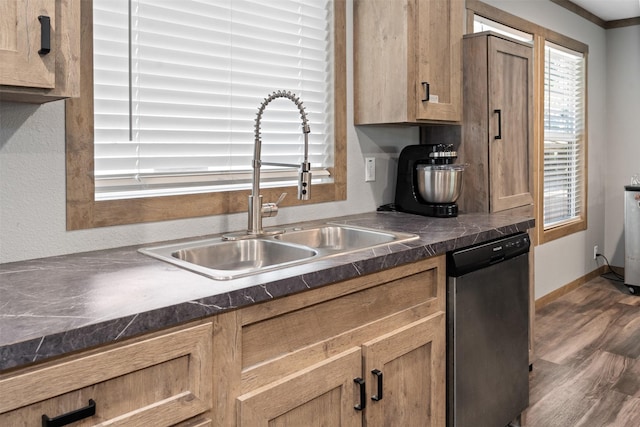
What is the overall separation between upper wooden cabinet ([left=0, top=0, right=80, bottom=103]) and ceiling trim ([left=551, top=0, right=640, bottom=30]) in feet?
13.3

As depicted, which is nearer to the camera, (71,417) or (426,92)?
(71,417)

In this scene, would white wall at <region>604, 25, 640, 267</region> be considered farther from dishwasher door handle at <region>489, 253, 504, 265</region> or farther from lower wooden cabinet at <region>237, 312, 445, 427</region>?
lower wooden cabinet at <region>237, 312, 445, 427</region>

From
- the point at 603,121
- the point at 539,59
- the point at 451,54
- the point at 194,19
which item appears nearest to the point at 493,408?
the point at 451,54

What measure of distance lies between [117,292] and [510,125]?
7.45ft

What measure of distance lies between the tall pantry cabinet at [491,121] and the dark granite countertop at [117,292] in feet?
3.07

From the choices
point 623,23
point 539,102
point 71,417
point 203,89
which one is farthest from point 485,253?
point 623,23

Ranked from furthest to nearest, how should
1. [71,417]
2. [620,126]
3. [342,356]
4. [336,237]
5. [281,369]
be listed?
[620,126] → [336,237] → [342,356] → [281,369] → [71,417]

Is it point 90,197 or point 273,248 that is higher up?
point 90,197

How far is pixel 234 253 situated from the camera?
72.9 inches

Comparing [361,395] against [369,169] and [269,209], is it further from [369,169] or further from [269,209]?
[369,169]

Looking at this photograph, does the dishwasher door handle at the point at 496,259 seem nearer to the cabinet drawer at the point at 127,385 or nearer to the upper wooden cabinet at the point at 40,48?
the cabinet drawer at the point at 127,385

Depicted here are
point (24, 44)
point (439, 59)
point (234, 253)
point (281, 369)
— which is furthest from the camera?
point (439, 59)

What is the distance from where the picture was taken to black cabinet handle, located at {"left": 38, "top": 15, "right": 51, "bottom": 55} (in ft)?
3.79

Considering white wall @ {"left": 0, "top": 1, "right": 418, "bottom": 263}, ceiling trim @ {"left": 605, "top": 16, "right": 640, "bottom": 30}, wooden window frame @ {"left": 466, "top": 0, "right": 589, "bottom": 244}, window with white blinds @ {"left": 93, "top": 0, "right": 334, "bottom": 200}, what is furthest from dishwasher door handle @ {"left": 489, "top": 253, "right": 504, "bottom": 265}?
ceiling trim @ {"left": 605, "top": 16, "right": 640, "bottom": 30}
